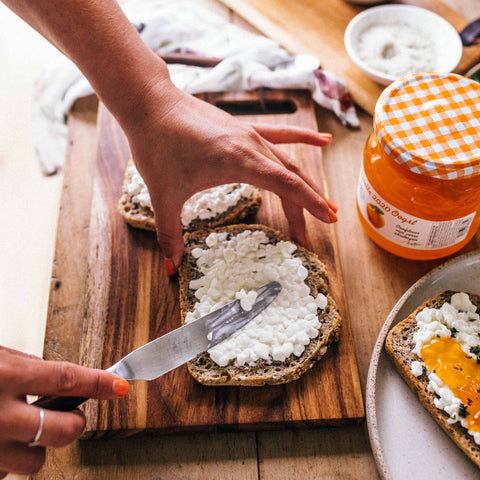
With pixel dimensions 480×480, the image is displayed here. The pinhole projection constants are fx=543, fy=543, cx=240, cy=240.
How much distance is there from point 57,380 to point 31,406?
0.08 meters

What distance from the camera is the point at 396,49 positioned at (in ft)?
7.54

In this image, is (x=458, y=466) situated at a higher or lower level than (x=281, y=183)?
lower

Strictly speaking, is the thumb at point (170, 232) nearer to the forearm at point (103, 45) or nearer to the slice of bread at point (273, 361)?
the slice of bread at point (273, 361)

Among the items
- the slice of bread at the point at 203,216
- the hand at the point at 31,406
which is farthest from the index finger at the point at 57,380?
the slice of bread at the point at 203,216

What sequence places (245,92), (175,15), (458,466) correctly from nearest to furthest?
(458,466), (245,92), (175,15)

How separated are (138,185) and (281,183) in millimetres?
576

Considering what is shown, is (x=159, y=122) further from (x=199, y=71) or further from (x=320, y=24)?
(x=320, y=24)

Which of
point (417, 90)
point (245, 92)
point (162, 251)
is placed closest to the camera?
point (417, 90)

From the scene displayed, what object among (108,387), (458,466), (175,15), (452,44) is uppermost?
(175,15)

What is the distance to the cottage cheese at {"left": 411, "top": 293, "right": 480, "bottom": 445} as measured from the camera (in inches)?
61.7

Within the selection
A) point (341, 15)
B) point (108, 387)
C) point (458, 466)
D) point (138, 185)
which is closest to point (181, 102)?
point (138, 185)

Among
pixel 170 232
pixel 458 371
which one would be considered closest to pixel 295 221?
pixel 170 232

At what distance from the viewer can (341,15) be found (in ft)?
8.24

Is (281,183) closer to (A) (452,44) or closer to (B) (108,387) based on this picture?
(B) (108,387)
